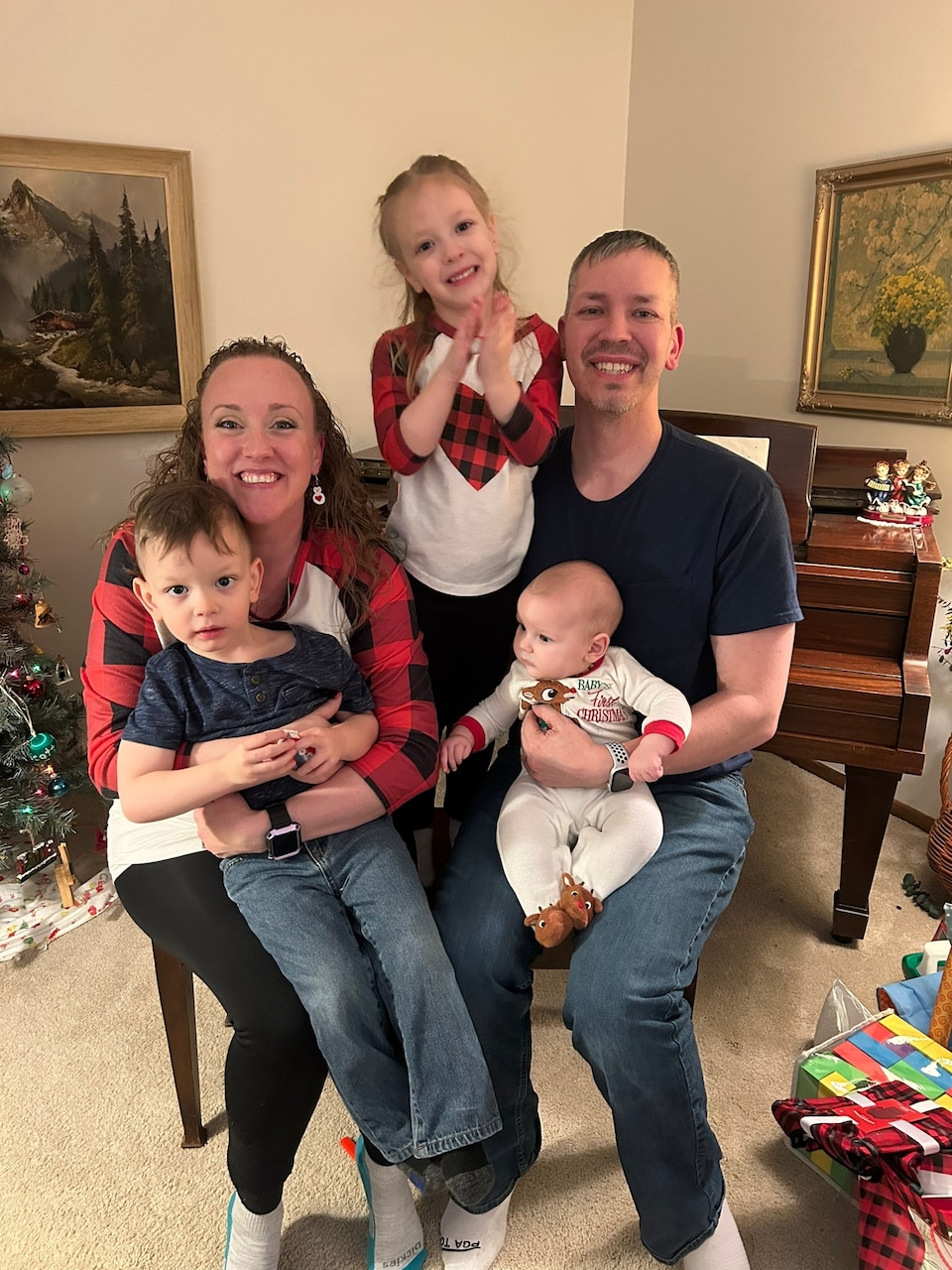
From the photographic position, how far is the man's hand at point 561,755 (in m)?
1.39

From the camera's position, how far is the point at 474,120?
3086 mm

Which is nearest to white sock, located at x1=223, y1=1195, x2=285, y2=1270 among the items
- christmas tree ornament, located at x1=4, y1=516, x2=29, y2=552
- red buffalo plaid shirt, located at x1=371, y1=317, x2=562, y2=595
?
red buffalo plaid shirt, located at x1=371, y1=317, x2=562, y2=595

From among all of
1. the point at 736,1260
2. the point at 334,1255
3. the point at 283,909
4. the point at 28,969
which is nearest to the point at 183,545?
the point at 283,909

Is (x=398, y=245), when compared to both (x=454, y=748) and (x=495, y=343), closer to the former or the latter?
(x=495, y=343)

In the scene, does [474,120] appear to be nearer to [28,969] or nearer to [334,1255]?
[28,969]

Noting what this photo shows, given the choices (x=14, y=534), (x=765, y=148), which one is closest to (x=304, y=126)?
(x=765, y=148)

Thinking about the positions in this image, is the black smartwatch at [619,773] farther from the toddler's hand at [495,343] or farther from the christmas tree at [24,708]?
the christmas tree at [24,708]

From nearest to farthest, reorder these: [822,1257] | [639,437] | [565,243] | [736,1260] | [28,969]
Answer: [736,1260] → [822,1257] → [639,437] → [28,969] → [565,243]

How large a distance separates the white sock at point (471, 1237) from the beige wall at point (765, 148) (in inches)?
74.0

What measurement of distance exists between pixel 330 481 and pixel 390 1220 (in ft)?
3.74

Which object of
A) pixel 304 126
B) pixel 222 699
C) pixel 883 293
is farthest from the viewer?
pixel 304 126

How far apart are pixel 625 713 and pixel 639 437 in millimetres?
462

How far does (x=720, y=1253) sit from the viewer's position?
130cm

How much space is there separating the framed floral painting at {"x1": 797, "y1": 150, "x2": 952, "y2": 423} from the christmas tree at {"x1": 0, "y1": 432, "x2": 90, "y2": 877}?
2269mm
